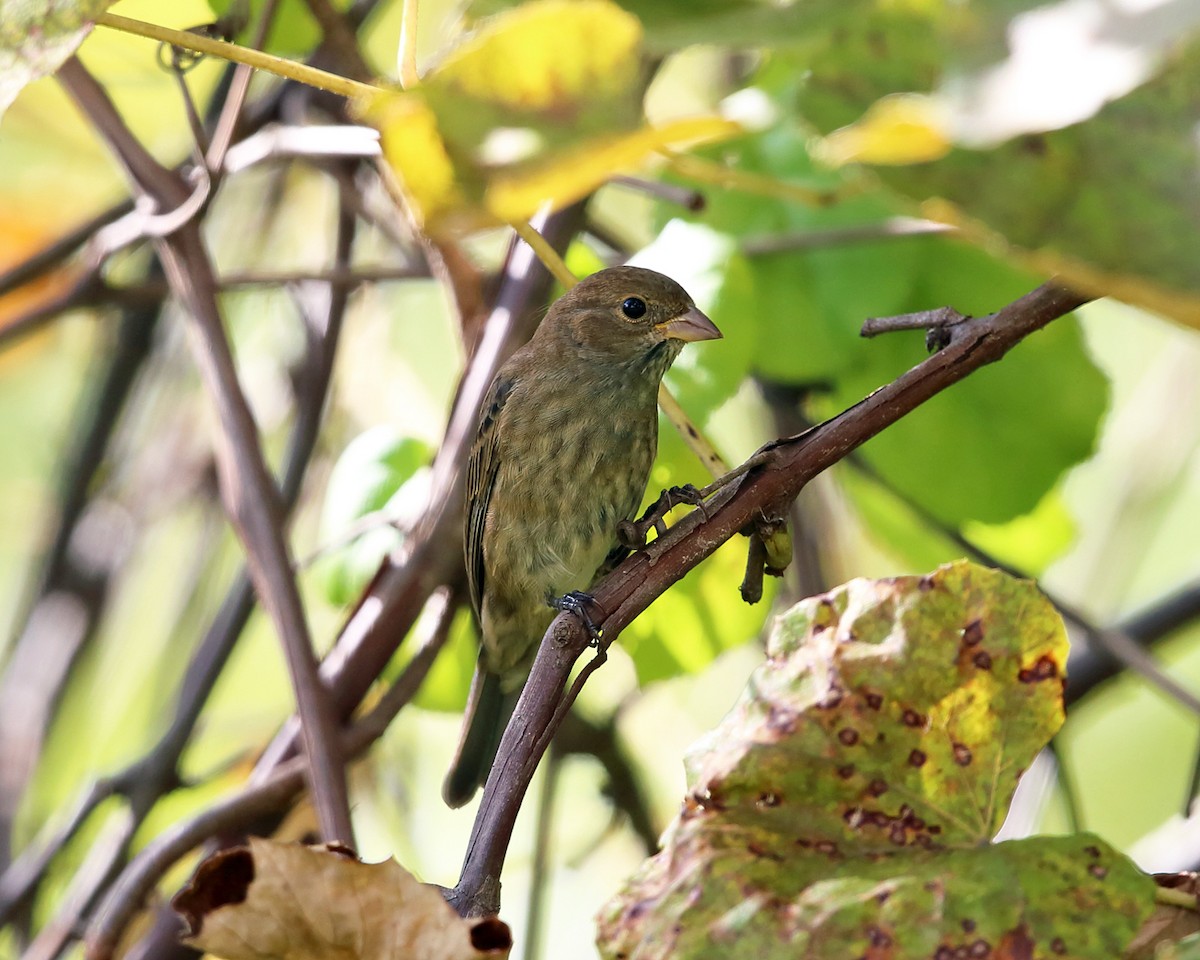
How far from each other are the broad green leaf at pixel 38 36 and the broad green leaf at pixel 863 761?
31.1 inches

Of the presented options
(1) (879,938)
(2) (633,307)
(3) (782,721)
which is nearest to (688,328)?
(2) (633,307)

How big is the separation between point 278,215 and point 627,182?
1988mm

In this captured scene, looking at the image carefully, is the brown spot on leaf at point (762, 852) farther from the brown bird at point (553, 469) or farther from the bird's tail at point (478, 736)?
the brown bird at point (553, 469)

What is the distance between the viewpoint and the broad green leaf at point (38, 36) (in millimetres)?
1015

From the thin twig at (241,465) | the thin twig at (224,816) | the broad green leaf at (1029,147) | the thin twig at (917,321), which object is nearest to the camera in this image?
the broad green leaf at (1029,147)

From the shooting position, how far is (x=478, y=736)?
10.4 ft

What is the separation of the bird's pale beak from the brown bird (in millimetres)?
121

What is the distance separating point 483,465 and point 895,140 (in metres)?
2.67

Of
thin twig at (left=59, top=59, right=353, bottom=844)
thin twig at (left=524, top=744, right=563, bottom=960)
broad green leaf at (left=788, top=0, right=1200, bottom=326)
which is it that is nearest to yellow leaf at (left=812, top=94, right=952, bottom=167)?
broad green leaf at (left=788, top=0, right=1200, bottom=326)

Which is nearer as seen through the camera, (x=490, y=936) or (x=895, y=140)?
(x=895, y=140)

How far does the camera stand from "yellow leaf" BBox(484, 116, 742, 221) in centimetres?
67

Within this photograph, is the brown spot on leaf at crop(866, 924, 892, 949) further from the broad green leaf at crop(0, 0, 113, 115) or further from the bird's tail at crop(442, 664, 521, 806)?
the bird's tail at crop(442, 664, 521, 806)

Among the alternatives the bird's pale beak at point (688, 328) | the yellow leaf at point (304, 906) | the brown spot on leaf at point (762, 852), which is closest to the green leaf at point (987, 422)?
the bird's pale beak at point (688, 328)

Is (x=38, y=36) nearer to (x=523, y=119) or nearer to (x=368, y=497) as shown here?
(x=523, y=119)
